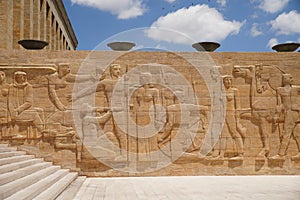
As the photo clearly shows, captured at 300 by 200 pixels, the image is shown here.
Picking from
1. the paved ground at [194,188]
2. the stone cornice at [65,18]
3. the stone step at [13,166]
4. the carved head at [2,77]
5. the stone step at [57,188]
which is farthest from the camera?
the stone cornice at [65,18]

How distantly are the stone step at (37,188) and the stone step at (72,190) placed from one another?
0.35m

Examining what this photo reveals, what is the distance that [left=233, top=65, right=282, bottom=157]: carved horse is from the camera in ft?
40.3

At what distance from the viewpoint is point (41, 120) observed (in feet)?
38.2

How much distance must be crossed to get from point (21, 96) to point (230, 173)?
6.84m

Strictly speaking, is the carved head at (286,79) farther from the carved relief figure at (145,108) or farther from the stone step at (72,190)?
the stone step at (72,190)

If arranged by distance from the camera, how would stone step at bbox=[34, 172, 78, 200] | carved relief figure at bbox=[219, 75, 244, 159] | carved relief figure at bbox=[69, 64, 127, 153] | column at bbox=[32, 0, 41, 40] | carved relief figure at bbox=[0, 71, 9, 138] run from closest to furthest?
1. stone step at bbox=[34, 172, 78, 200]
2. carved relief figure at bbox=[0, 71, 9, 138]
3. carved relief figure at bbox=[69, 64, 127, 153]
4. carved relief figure at bbox=[219, 75, 244, 159]
5. column at bbox=[32, 0, 41, 40]

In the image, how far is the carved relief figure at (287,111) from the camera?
12328mm

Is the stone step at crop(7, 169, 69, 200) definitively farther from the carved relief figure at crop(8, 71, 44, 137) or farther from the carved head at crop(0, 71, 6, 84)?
the carved head at crop(0, 71, 6, 84)

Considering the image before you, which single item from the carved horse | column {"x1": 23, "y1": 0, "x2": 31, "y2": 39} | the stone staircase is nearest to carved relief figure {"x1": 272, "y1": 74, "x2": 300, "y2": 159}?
the carved horse

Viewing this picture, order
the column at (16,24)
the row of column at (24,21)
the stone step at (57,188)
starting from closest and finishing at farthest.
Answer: the stone step at (57,188) → the row of column at (24,21) → the column at (16,24)

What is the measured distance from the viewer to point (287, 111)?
12414 mm

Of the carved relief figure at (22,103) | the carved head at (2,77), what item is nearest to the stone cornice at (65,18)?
the carved head at (2,77)

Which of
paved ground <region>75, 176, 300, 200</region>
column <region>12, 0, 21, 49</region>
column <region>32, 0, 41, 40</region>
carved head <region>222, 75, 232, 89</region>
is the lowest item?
paved ground <region>75, 176, 300, 200</region>

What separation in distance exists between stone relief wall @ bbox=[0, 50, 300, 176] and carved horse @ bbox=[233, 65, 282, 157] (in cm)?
3
